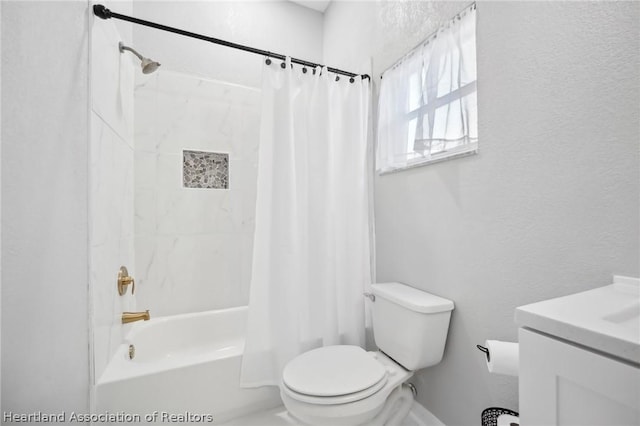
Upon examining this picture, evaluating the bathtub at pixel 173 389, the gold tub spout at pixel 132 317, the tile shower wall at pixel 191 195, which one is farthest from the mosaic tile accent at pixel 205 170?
the bathtub at pixel 173 389

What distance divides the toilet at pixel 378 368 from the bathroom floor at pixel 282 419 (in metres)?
0.11

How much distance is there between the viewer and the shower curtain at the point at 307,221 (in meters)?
1.51

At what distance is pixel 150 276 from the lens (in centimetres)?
198

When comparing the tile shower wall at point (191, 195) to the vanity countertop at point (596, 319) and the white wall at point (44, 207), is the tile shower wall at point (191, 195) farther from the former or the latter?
the vanity countertop at point (596, 319)

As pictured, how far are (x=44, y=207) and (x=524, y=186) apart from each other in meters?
1.67

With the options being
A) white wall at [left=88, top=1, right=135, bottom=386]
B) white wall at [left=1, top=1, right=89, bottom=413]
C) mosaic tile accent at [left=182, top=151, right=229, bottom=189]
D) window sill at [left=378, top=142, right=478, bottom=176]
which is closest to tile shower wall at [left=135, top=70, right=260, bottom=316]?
mosaic tile accent at [left=182, top=151, right=229, bottom=189]

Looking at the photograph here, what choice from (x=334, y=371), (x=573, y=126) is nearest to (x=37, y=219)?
(x=334, y=371)

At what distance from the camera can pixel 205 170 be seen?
2145mm

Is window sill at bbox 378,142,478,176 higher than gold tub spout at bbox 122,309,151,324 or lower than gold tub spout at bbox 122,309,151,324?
higher

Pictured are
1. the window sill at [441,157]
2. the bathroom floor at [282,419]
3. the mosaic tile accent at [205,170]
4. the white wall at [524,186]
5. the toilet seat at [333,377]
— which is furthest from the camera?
the mosaic tile accent at [205,170]

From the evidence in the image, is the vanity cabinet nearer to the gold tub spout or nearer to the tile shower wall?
the gold tub spout

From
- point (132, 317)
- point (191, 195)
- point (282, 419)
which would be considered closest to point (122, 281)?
point (132, 317)

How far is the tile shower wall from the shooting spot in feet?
6.48

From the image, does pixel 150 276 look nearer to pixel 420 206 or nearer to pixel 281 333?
pixel 281 333
